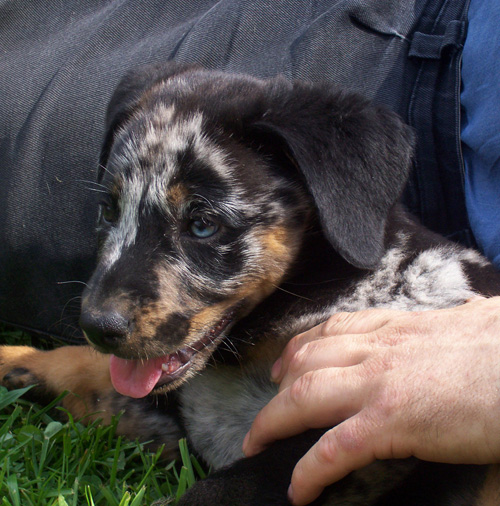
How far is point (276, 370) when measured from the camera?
2.41 metres

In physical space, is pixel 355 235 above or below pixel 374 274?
above

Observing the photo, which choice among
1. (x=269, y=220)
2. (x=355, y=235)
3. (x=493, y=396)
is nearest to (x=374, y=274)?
(x=355, y=235)

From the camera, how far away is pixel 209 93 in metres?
2.66

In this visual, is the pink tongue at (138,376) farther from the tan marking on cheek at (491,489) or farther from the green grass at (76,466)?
the tan marking on cheek at (491,489)

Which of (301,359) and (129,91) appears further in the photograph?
(129,91)

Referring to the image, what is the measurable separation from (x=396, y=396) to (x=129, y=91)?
6.64 feet

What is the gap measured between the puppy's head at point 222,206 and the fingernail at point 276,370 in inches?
10.2

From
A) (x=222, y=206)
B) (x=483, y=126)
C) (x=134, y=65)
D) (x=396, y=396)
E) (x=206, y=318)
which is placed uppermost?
(x=483, y=126)

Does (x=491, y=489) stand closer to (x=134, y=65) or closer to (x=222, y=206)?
(x=222, y=206)

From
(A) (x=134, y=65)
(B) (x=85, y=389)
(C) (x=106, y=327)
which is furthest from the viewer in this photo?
(A) (x=134, y=65)

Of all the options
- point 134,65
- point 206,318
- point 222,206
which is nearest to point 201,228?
point 222,206

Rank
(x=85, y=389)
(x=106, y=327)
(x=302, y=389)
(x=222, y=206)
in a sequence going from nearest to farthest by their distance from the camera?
(x=302, y=389), (x=106, y=327), (x=222, y=206), (x=85, y=389)

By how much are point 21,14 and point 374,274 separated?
2852 millimetres

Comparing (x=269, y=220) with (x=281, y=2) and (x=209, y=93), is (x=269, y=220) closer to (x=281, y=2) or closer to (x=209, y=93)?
(x=209, y=93)
